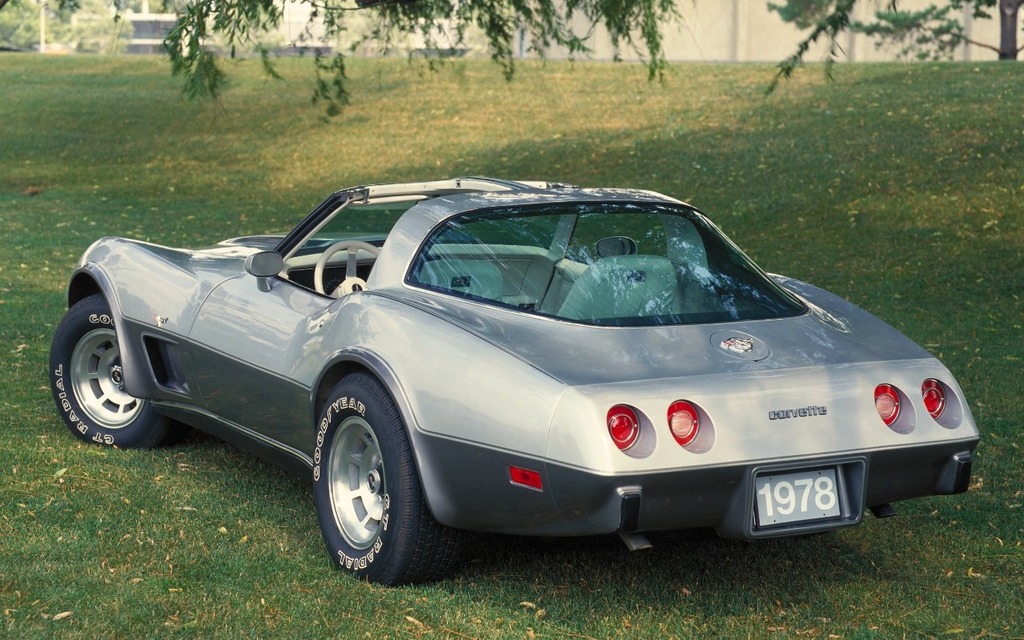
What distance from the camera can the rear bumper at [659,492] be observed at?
3.90 metres

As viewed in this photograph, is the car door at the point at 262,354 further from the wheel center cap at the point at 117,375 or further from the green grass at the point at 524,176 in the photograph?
→ the wheel center cap at the point at 117,375

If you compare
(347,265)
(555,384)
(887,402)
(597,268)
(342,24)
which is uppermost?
(342,24)

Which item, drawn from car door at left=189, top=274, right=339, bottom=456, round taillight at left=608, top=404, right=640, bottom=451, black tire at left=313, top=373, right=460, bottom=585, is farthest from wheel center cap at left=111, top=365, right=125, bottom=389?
round taillight at left=608, top=404, right=640, bottom=451

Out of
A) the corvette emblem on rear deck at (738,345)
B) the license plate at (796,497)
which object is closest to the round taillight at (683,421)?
the license plate at (796,497)

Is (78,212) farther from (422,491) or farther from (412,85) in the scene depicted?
(422,491)

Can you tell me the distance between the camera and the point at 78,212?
60.7ft

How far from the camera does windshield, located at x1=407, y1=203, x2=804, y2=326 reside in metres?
4.61

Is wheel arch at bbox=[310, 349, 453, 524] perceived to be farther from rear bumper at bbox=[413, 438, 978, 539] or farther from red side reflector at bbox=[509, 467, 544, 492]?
red side reflector at bbox=[509, 467, 544, 492]

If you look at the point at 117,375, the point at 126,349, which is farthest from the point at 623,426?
the point at 117,375

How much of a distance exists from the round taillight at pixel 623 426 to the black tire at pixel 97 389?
9.90 ft

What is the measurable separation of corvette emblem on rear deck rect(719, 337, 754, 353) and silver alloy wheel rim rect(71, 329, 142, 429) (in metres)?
3.24

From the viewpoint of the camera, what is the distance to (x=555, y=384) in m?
3.96

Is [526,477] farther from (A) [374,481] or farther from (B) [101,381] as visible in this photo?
(B) [101,381]

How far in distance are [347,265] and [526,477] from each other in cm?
209
